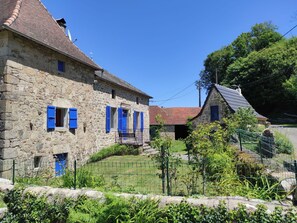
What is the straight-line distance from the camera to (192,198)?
4414 mm

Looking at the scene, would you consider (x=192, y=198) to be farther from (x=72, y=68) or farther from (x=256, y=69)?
(x=256, y=69)

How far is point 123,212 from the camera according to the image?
4188mm

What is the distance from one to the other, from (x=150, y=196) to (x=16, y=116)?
608 cm

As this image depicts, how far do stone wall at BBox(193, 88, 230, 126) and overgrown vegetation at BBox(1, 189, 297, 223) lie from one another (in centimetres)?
1121

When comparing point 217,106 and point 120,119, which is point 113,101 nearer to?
point 120,119

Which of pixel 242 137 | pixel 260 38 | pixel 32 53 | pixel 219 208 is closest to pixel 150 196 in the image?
pixel 219 208

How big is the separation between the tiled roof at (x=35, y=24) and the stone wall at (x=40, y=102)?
0.38 metres

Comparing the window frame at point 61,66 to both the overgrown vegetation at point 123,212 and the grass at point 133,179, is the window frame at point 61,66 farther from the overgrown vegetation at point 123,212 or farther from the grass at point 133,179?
the overgrown vegetation at point 123,212

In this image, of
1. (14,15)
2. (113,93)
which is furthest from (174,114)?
(14,15)

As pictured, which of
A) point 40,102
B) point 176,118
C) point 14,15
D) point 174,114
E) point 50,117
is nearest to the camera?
point 14,15

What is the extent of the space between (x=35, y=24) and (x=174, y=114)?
21.4m

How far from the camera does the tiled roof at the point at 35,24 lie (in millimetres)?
8355

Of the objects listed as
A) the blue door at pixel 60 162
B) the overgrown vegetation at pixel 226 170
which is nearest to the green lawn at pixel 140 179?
the overgrown vegetation at pixel 226 170

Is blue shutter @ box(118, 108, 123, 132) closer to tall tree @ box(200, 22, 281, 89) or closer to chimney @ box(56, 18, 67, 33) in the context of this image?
chimney @ box(56, 18, 67, 33)
